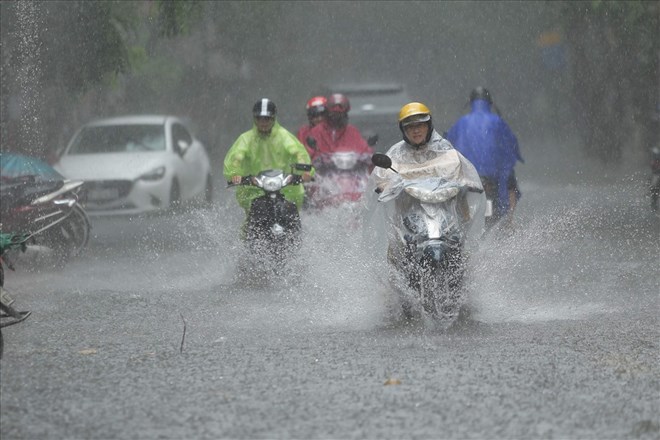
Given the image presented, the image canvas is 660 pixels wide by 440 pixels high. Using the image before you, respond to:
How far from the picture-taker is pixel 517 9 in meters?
37.5

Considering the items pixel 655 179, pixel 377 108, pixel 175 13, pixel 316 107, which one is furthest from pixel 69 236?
pixel 377 108

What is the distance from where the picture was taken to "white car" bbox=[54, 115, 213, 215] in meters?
19.4

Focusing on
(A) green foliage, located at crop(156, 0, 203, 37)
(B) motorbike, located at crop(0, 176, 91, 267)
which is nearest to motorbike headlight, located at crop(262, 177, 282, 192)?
(B) motorbike, located at crop(0, 176, 91, 267)

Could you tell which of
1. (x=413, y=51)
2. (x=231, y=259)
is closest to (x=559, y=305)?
(x=231, y=259)

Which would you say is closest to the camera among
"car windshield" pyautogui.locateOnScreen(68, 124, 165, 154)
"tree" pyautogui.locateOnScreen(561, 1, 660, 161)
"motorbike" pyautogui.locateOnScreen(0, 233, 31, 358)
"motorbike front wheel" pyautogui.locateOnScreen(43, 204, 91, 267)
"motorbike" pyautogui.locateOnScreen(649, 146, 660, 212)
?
"motorbike" pyautogui.locateOnScreen(0, 233, 31, 358)

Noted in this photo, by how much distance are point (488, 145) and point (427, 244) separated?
5.12 m

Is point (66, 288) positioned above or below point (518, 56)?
below

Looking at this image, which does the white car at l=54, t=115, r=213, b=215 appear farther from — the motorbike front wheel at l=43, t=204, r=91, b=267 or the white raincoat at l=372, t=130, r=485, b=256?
the white raincoat at l=372, t=130, r=485, b=256

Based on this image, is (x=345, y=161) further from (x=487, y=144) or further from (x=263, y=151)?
(x=487, y=144)

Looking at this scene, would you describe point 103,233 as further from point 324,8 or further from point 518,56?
point 518,56

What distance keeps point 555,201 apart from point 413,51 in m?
22.0

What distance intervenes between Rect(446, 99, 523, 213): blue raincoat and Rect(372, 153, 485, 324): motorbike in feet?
14.5

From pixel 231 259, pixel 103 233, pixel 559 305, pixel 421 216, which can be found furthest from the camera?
pixel 103 233

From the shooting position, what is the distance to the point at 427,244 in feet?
30.2
